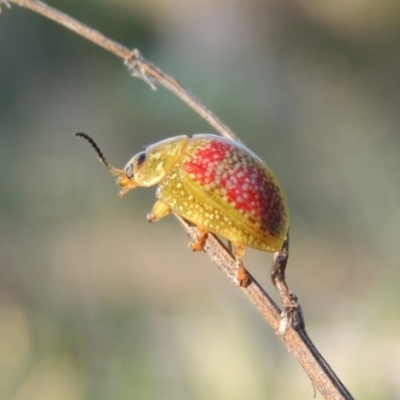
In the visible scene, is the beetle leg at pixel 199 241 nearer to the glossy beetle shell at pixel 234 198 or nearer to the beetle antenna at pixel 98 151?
the glossy beetle shell at pixel 234 198

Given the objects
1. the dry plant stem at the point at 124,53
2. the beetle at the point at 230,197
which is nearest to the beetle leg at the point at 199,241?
the beetle at the point at 230,197

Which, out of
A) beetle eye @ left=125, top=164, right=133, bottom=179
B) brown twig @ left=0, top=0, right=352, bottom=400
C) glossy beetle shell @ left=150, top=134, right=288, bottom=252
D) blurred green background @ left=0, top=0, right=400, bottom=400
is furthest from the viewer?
blurred green background @ left=0, top=0, right=400, bottom=400

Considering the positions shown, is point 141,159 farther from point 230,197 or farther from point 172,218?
point 172,218

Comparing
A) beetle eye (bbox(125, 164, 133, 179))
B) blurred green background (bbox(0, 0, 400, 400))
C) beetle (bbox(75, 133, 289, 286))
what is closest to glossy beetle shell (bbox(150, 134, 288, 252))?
beetle (bbox(75, 133, 289, 286))

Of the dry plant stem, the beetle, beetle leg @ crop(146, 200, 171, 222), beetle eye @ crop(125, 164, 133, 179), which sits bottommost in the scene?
beetle leg @ crop(146, 200, 171, 222)

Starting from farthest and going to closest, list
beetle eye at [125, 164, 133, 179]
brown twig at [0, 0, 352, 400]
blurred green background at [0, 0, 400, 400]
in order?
blurred green background at [0, 0, 400, 400] → beetle eye at [125, 164, 133, 179] → brown twig at [0, 0, 352, 400]

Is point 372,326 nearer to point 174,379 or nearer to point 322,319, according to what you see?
point 322,319

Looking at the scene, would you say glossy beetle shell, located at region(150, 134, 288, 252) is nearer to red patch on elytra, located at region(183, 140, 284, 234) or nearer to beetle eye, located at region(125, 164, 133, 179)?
red patch on elytra, located at region(183, 140, 284, 234)

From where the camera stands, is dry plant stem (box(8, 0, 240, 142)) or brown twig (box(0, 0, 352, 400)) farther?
dry plant stem (box(8, 0, 240, 142))
